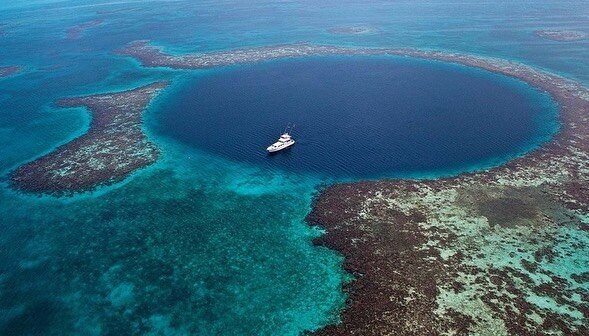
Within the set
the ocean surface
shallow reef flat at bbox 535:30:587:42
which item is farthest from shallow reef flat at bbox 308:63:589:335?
shallow reef flat at bbox 535:30:587:42

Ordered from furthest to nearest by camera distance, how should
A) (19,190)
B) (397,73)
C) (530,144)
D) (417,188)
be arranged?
(397,73), (530,144), (19,190), (417,188)

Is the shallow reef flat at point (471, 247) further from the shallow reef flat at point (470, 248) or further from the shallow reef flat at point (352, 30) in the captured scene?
the shallow reef flat at point (352, 30)

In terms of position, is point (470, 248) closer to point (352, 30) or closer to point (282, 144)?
point (282, 144)

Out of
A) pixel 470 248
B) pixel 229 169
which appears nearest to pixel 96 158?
pixel 229 169

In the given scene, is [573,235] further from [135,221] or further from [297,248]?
[135,221]

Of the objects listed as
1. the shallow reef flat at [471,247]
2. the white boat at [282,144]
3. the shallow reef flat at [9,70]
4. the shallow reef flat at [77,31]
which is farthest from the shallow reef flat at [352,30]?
the shallow reef flat at [9,70]

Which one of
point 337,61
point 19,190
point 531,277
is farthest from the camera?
point 337,61

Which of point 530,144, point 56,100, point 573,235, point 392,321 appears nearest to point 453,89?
point 530,144
